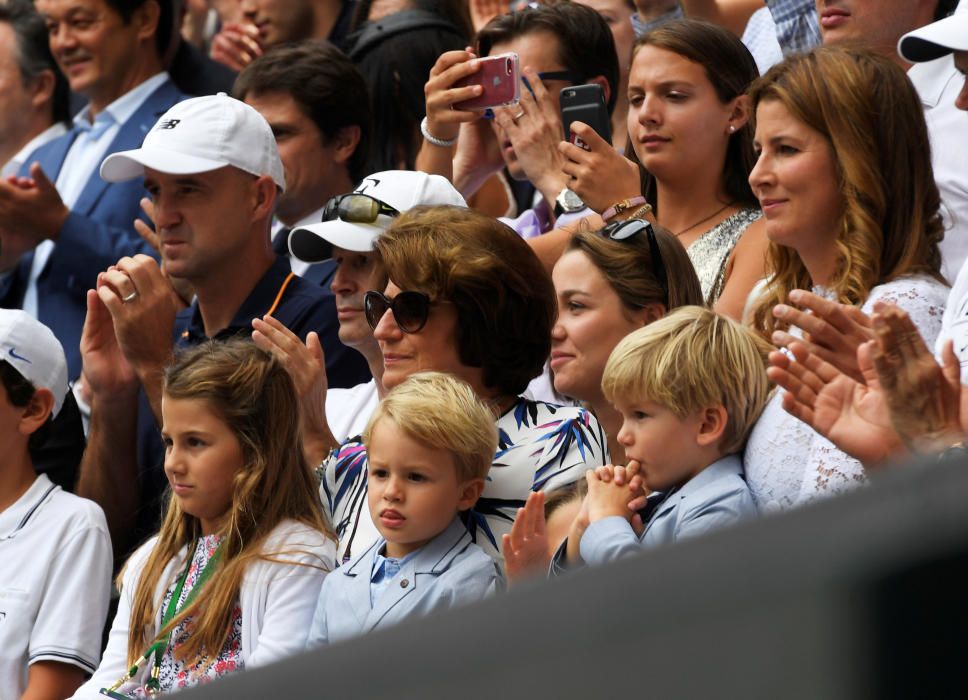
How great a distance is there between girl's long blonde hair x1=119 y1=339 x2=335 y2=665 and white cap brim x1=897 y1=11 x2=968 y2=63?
5.09ft

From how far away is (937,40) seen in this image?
2906 millimetres

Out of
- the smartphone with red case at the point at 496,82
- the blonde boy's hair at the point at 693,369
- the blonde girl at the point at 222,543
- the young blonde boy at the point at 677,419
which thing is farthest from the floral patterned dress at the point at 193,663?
the smartphone with red case at the point at 496,82

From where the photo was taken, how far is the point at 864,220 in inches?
114

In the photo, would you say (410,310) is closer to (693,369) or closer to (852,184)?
(693,369)

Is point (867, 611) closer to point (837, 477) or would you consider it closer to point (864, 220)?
point (837, 477)

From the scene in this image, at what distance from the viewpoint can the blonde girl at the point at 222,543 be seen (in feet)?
9.86

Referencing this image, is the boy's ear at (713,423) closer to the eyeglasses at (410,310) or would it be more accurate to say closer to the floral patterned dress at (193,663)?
the eyeglasses at (410,310)

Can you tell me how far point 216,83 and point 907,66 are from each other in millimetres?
3145

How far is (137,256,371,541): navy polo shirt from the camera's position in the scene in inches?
164

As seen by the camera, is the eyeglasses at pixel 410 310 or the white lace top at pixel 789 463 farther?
the eyeglasses at pixel 410 310

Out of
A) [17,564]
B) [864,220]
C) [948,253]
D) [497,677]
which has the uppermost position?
[497,677]

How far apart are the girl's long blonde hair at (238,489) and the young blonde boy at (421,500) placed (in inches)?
12.1

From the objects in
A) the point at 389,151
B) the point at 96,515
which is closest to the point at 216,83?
the point at 389,151

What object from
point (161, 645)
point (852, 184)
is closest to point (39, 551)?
point (161, 645)
